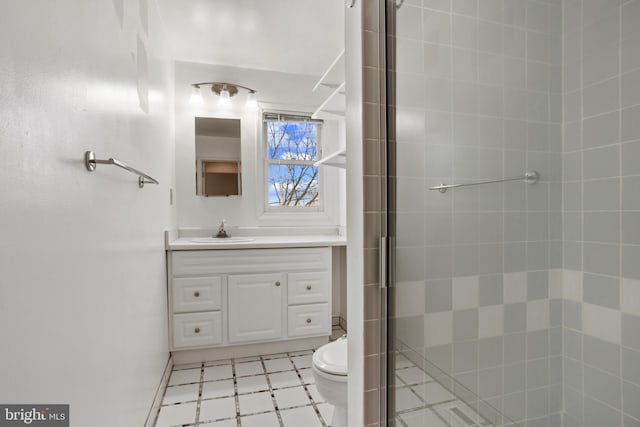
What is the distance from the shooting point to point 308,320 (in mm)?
2615

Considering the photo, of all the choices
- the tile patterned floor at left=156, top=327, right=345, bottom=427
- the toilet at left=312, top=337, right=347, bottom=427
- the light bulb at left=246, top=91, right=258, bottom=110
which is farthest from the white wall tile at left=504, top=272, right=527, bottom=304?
the light bulb at left=246, top=91, right=258, bottom=110

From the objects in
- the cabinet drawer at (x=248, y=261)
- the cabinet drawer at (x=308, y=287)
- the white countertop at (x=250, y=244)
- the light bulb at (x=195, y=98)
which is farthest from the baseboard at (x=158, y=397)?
the light bulb at (x=195, y=98)

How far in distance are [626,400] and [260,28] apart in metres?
2.61

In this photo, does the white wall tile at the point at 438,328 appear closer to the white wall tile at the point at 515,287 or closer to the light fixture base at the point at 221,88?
the white wall tile at the point at 515,287

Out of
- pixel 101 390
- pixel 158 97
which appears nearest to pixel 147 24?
pixel 158 97

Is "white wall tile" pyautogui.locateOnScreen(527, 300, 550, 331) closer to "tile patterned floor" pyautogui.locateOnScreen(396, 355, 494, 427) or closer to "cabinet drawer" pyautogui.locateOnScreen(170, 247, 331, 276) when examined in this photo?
"tile patterned floor" pyautogui.locateOnScreen(396, 355, 494, 427)

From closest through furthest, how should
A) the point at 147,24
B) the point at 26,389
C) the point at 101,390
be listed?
the point at 26,389 < the point at 101,390 < the point at 147,24

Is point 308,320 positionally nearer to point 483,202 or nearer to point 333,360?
point 333,360

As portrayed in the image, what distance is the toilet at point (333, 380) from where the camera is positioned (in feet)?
4.56

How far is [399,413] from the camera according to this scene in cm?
101

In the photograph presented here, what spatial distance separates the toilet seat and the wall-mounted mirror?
184 cm

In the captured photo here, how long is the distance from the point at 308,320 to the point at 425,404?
1764mm

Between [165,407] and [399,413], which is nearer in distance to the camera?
[399,413]

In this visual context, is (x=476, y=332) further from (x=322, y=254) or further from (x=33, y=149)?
(x=322, y=254)
